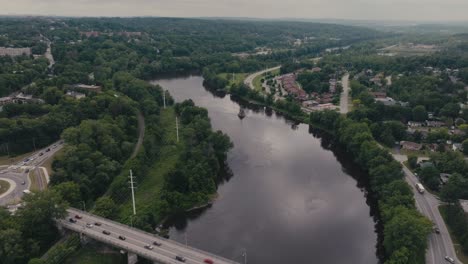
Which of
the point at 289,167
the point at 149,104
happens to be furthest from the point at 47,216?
the point at 149,104

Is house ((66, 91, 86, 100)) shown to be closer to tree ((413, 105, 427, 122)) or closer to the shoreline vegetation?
the shoreline vegetation

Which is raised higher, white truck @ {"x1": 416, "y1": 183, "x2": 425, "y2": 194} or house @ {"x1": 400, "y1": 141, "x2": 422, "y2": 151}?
house @ {"x1": 400, "y1": 141, "x2": 422, "y2": 151}

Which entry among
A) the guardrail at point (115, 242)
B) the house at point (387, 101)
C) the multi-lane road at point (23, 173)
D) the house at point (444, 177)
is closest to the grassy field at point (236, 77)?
the house at point (387, 101)

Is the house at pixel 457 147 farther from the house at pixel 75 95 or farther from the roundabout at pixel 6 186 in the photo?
the house at pixel 75 95

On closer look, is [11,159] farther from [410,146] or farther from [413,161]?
[410,146]

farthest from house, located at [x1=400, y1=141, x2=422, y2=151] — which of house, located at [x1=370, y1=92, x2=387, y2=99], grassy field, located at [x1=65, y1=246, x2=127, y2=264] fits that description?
grassy field, located at [x1=65, y1=246, x2=127, y2=264]

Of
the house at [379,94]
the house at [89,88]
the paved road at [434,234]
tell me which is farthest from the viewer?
the house at [379,94]
